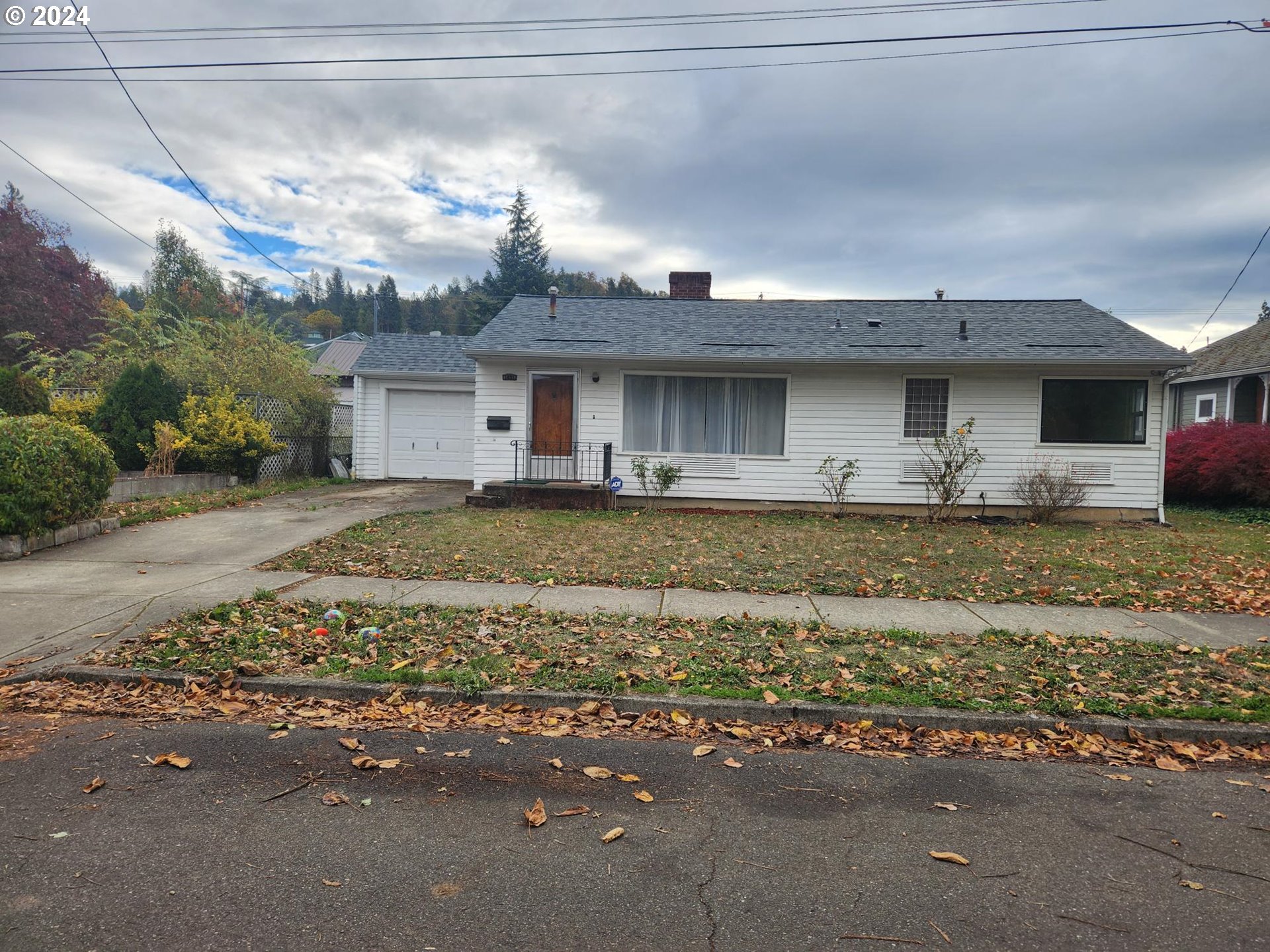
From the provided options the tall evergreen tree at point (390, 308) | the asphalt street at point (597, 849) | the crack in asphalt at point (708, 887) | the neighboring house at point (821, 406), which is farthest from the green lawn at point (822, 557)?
Answer: the tall evergreen tree at point (390, 308)

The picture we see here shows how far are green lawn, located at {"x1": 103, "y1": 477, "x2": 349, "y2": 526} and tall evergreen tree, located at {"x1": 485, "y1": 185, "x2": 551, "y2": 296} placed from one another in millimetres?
36337

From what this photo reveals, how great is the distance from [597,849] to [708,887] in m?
0.52

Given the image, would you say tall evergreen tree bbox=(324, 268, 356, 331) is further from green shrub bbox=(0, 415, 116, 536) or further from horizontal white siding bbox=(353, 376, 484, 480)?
green shrub bbox=(0, 415, 116, 536)

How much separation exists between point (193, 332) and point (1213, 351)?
106 ft

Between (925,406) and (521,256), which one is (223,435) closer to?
(925,406)

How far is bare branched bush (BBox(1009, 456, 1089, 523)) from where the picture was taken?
1329 cm

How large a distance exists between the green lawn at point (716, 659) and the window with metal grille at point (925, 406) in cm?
825

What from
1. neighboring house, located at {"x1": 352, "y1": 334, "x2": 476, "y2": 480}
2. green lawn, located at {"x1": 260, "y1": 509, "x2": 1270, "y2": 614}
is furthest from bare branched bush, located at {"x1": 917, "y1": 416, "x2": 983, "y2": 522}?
neighboring house, located at {"x1": 352, "y1": 334, "x2": 476, "y2": 480}

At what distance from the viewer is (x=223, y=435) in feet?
46.6

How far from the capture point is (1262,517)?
14.8m

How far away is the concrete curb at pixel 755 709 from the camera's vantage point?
4.52 meters

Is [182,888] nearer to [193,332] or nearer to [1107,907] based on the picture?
[1107,907]

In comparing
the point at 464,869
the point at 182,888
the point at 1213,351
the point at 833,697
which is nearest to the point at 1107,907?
the point at 833,697

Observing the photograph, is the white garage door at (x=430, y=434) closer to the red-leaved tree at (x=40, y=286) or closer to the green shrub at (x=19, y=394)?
the green shrub at (x=19, y=394)
